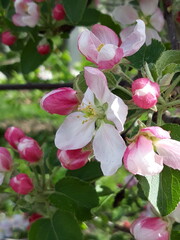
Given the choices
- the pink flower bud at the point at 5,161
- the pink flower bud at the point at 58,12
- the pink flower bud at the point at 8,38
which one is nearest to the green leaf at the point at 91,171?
the pink flower bud at the point at 5,161

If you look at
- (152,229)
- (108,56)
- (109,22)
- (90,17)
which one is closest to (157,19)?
(109,22)

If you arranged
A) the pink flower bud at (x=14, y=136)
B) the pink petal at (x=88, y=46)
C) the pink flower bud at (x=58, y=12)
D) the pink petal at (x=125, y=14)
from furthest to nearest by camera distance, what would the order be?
the pink flower bud at (x=58, y=12) < the pink petal at (x=125, y=14) < the pink flower bud at (x=14, y=136) < the pink petal at (x=88, y=46)

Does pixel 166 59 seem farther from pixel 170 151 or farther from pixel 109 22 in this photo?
pixel 109 22

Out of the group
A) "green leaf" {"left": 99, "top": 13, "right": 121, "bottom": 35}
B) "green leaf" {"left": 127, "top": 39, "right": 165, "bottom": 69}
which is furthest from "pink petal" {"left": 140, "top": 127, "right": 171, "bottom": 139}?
"green leaf" {"left": 99, "top": 13, "right": 121, "bottom": 35}

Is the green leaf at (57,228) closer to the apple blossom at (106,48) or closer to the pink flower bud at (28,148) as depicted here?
the pink flower bud at (28,148)

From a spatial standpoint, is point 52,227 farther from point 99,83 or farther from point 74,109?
point 99,83

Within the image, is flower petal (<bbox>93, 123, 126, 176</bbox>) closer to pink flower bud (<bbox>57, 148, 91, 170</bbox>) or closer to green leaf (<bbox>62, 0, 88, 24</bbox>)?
pink flower bud (<bbox>57, 148, 91, 170</bbox>)

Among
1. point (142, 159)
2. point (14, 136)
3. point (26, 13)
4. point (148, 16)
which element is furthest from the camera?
point (26, 13)
